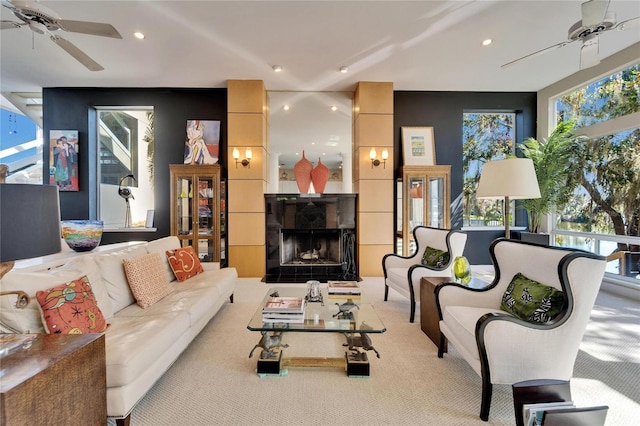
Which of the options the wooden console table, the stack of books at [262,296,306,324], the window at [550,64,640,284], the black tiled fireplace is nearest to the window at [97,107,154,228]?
the black tiled fireplace

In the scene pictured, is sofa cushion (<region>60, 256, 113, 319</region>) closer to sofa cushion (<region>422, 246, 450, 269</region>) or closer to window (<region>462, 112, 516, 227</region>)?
sofa cushion (<region>422, 246, 450, 269</region>)

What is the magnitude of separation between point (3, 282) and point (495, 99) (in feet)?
→ 21.6

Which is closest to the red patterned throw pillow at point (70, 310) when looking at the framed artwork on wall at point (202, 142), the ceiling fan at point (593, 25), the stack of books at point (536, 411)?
the stack of books at point (536, 411)

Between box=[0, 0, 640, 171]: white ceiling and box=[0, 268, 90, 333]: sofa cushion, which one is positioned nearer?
box=[0, 268, 90, 333]: sofa cushion

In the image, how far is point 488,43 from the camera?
3527 mm

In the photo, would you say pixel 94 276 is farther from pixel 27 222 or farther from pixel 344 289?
pixel 344 289

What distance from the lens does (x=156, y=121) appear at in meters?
4.81

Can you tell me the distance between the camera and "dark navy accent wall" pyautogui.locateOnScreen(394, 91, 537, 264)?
16.3ft

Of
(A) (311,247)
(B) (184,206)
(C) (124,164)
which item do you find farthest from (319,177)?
(C) (124,164)

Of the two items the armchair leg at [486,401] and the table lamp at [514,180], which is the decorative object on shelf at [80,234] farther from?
the table lamp at [514,180]

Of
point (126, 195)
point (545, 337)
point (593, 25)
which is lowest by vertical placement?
point (545, 337)

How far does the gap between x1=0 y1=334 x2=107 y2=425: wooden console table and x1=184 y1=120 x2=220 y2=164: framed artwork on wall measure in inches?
154

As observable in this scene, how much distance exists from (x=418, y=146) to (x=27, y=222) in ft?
16.4

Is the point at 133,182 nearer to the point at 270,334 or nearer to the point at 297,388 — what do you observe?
the point at 270,334
